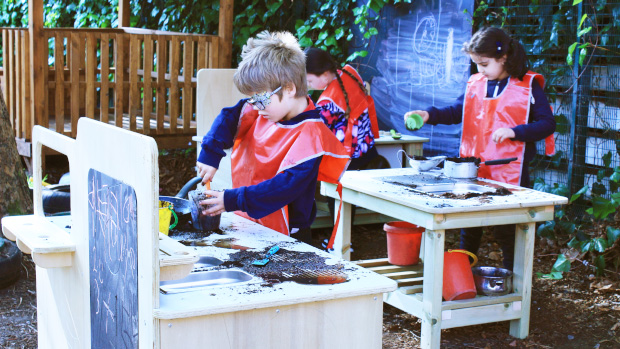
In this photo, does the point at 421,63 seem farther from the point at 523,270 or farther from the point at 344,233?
the point at 523,270

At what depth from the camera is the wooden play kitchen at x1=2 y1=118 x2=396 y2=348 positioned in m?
2.11

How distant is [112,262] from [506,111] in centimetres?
313

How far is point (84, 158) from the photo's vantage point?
253cm

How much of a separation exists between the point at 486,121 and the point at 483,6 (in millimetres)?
2065

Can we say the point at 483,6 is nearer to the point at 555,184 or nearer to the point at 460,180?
the point at 555,184

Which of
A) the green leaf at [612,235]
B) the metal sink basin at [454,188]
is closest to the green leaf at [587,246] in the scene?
the green leaf at [612,235]

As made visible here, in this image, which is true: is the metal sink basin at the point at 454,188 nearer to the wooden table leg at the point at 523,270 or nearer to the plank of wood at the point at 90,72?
the wooden table leg at the point at 523,270

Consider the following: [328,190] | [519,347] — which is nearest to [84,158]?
[328,190]

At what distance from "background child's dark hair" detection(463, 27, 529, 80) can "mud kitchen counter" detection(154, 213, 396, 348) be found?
249 centimetres

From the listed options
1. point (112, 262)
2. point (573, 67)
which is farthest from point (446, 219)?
point (573, 67)

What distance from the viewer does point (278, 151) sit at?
3.29 meters

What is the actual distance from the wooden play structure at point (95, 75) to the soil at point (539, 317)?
296 centimetres

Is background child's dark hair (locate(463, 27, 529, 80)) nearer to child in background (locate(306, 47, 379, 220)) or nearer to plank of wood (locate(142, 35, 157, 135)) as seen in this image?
child in background (locate(306, 47, 379, 220))

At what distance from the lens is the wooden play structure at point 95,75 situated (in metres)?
7.74
